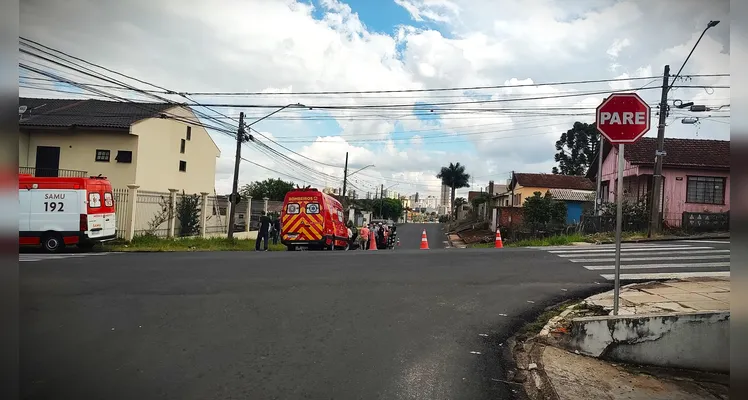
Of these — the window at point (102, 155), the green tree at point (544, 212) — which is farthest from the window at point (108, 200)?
the green tree at point (544, 212)

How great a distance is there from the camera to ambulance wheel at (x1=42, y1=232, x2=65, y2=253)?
14578 millimetres

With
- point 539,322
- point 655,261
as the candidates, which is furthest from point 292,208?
point 539,322

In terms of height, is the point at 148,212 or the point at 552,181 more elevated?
the point at 552,181

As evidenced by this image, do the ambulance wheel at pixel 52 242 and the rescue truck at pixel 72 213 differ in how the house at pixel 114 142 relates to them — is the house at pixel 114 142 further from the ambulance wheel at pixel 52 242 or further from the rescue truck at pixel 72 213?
the ambulance wheel at pixel 52 242

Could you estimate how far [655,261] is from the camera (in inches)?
461

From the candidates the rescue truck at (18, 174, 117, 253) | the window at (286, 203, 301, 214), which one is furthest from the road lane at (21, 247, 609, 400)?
the window at (286, 203, 301, 214)

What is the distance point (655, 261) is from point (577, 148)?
51.2 metres

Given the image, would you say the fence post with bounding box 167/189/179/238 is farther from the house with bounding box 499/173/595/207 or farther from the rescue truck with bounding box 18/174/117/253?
the house with bounding box 499/173/595/207

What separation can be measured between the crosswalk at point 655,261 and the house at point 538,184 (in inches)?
1174

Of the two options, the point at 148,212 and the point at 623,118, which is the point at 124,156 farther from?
the point at 623,118

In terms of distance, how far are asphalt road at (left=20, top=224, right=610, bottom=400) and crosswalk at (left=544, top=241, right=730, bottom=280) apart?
3.31ft

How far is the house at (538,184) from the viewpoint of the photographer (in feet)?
146

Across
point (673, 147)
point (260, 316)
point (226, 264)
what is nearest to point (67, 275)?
point (226, 264)

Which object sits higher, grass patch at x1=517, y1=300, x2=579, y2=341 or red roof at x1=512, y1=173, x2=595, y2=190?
red roof at x1=512, y1=173, x2=595, y2=190
